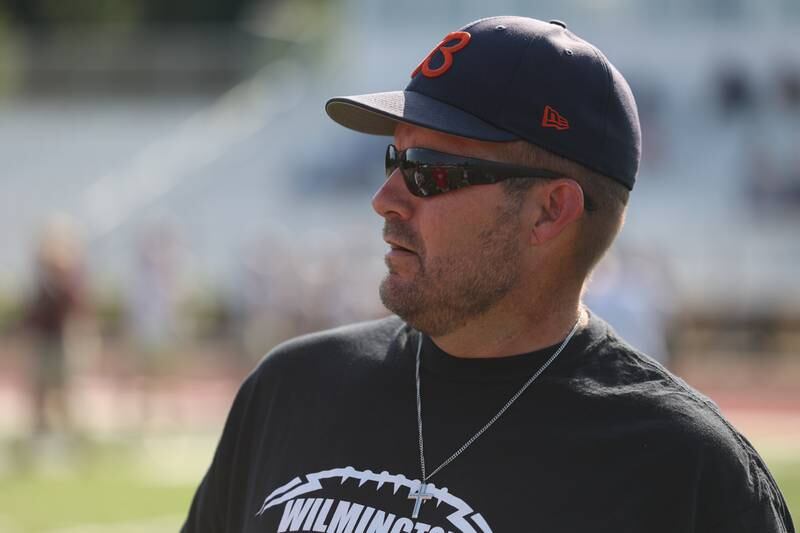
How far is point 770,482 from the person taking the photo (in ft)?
8.20

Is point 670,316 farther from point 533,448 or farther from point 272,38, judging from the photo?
point 272,38

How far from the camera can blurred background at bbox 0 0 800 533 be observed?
1416 cm

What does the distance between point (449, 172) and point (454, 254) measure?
0.52 feet

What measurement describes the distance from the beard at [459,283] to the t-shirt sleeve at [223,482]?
0.44m

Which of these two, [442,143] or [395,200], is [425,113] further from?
[395,200]

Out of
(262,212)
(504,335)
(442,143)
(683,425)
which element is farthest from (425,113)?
(262,212)

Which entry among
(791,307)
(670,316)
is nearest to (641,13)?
(791,307)

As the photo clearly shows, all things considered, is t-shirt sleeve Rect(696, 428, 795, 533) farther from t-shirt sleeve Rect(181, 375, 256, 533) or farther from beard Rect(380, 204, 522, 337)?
t-shirt sleeve Rect(181, 375, 256, 533)

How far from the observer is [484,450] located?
2518mm

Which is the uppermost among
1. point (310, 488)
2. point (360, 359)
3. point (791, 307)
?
point (360, 359)

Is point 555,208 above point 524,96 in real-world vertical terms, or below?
below

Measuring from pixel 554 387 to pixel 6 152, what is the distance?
107ft

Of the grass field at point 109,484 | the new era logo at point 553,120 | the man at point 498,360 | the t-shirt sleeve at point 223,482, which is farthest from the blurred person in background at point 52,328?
the new era logo at point 553,120

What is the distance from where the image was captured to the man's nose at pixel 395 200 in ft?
8.80
